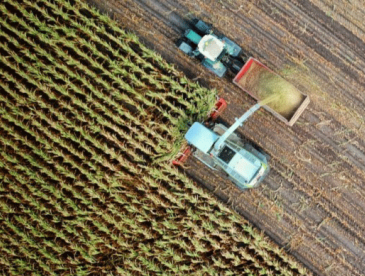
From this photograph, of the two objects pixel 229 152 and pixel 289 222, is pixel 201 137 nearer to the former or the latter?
pixel 229 152

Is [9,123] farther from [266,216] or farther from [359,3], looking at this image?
[359,3]

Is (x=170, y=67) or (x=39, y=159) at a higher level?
(x=170, y=67)

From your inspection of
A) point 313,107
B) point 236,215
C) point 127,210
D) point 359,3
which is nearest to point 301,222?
point 236,215

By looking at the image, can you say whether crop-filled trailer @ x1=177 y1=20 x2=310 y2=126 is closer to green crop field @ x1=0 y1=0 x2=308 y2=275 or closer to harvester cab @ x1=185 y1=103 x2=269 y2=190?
harvester cab @ x1=185 y1=103 x2=269 y2=190

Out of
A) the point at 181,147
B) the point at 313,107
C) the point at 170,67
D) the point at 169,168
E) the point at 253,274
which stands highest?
the point at 313,107

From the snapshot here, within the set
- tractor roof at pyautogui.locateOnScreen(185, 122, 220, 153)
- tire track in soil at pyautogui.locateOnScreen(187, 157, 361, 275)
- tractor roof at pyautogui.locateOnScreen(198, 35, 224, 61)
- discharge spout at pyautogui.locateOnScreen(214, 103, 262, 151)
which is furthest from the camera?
tire track in soil at pyautogui.locateOnScreen(187, 157, 361, 275)

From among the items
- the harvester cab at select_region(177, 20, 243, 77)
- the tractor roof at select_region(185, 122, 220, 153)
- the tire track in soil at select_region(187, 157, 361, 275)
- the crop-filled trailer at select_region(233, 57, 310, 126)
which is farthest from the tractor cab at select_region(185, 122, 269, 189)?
the harvester cab at select_region(177, 20, 243, 77)

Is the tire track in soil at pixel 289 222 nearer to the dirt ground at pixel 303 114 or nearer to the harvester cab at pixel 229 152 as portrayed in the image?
the dirt ground at pixel 303 114

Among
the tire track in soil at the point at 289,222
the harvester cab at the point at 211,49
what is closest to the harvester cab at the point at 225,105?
the harvester cab at the point at 211,49
